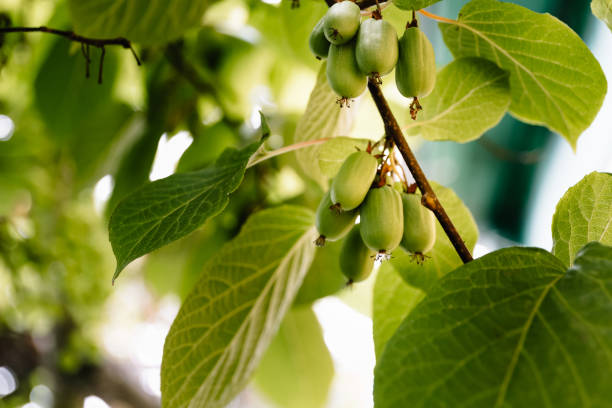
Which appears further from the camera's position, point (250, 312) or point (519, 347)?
point (250, 312)

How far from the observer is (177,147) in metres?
1.10

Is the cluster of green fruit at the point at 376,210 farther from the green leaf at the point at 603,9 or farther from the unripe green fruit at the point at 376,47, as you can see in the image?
the green leaf at the point at 603,9

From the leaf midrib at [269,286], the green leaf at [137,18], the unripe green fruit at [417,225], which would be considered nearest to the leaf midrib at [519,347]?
the unripe green fruit at [417,225]

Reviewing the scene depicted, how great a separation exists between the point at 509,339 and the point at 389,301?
264 mm

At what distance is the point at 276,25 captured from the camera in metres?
1.17

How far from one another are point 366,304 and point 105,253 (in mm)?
1212

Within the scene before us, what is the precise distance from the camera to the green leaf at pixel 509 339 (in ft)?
1.11

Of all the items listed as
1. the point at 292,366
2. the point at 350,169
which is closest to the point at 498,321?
the point at 350,169

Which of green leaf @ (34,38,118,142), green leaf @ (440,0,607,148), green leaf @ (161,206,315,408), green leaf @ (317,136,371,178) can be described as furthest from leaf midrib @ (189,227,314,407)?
green leaf @ (34,38,118,142)

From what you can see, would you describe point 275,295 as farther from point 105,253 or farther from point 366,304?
point 105,253

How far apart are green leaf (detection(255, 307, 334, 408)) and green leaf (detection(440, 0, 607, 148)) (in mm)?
610

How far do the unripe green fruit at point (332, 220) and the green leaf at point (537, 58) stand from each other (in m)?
0.25

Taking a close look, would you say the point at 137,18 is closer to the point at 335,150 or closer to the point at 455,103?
the point at 335,150

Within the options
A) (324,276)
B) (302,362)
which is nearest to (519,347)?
(324,276)
